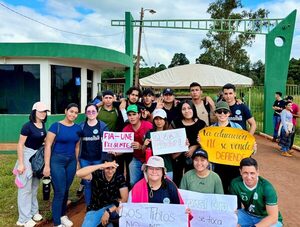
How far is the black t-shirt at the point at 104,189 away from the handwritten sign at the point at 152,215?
0.39 m

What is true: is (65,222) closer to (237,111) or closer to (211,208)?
(211,208)

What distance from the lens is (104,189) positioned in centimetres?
368

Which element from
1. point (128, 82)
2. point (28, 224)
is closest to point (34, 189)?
point (28, 224)

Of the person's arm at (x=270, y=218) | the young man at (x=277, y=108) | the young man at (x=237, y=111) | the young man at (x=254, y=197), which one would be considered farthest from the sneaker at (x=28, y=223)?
the young man at (x=277, y=108)

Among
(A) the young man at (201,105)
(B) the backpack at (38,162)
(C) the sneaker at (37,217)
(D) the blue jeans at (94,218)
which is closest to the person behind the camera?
Answer: (D) the blue jeans at (94,218)

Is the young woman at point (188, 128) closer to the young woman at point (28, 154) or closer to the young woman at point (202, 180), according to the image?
the young woman at point (202, 180)

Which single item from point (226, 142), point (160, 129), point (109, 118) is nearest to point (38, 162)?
point (109, 118)

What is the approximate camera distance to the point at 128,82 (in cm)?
1656

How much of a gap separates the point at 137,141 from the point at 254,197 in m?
1.69

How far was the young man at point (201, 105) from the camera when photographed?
455cm

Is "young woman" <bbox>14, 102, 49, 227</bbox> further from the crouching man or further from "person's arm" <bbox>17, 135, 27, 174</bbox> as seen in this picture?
the crouching man

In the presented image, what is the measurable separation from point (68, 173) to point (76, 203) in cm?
129

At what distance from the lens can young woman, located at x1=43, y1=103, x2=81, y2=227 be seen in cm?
407

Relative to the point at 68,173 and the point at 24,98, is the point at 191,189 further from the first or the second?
the point at 24,98
